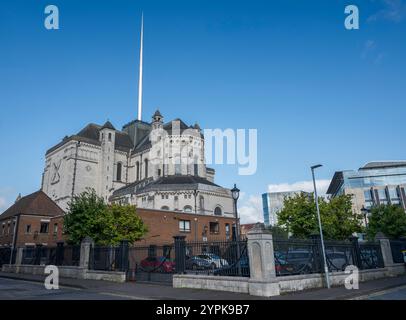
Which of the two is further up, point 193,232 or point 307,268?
point 193,232

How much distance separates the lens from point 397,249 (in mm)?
21047

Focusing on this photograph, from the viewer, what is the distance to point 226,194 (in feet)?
179

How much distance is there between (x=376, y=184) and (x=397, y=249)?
2584 inches

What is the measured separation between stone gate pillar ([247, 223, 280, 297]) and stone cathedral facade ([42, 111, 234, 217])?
3947 cm

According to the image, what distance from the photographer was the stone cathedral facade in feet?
180

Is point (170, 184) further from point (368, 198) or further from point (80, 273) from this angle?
point (368, 198)

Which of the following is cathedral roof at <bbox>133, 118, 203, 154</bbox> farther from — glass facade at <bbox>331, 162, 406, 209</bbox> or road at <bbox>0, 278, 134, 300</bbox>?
road at <bbox>0, 278, 134, 300</bbox>

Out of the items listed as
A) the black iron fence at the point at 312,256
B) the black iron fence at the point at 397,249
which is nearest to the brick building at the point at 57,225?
the black iron fence at the point at 397,249

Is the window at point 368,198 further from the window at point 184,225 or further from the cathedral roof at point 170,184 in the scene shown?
the window at point 184,225

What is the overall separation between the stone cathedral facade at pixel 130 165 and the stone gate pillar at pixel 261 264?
39.5 m

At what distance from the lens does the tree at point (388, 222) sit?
38.8 meters

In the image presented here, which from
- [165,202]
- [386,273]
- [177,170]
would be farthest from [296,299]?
[177,170]
